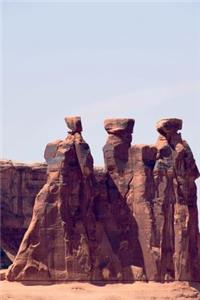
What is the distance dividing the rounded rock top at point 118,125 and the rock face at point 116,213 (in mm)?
40

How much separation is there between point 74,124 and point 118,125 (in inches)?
151

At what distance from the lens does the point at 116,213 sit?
76.2m

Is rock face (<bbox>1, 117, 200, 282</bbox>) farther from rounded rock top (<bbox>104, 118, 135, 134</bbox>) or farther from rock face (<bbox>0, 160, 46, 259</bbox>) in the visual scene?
rock face (<bbox>0, 160, 46, 259</bbox>)

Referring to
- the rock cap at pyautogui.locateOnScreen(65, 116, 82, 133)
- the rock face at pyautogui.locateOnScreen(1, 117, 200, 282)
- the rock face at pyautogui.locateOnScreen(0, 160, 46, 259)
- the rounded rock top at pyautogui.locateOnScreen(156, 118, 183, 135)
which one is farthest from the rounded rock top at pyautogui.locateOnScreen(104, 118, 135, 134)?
the rock face at pyautogui.locateOnScreen(0, 160, 46, 259)

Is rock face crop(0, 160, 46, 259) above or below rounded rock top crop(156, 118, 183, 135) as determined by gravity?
below

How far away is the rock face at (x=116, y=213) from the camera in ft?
236

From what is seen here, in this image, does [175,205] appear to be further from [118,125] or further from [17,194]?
[17,194]

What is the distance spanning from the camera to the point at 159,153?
7681 centimetres

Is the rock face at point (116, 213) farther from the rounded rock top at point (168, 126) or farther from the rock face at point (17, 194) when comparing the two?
the rock face at point (17, 194)

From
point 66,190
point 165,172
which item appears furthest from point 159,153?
point 66,190

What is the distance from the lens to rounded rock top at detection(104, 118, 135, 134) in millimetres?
76812

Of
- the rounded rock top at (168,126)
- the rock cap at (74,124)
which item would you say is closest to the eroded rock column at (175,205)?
the rounded rock top at (168,126)

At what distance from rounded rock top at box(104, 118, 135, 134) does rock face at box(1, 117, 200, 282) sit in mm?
40

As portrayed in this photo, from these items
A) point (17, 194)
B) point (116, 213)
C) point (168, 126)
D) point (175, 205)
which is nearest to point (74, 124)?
point (116, 213)
